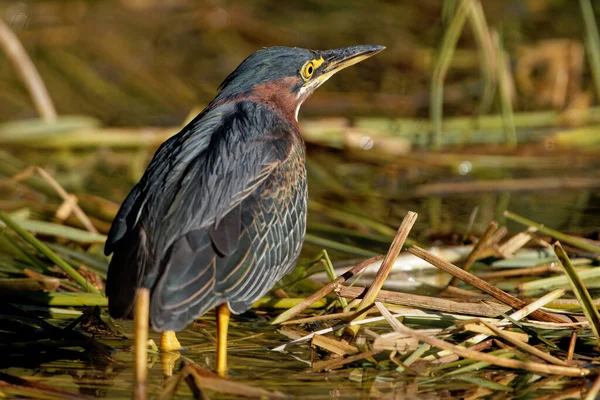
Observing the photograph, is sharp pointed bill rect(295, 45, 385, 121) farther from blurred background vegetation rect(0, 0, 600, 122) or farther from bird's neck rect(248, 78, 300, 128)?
blurred background vegetation rect(0, 0, 600, 122)

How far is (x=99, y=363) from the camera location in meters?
4.71

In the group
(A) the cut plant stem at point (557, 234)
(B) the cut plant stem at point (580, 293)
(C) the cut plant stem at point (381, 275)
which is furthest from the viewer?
(A) the cut plant stem at point (557, 234)

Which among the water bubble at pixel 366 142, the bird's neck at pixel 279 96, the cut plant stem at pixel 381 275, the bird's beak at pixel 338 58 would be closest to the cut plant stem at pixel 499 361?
the cut plant stem at pixel 381 275

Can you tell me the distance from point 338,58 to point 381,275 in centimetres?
183

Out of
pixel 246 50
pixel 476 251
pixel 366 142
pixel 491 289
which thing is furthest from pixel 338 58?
pixel 246 50

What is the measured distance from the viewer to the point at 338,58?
6090 millimetres

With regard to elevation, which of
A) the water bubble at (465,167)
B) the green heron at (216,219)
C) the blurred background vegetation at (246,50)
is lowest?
the green heron at (216,219)

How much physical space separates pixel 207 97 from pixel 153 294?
6.51 metres

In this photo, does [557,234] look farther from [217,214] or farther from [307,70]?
[217,214]

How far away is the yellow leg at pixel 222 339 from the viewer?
4.61m

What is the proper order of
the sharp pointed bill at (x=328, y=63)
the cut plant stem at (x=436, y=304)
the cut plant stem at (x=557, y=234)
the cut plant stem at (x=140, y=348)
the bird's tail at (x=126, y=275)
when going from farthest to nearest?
the sharp pointed bill at (x=328, y=63)
the cut plant stem at (x=557, y=234)
the cut plant stem at (x=436, y=304)
the bird's tail at (x=126, y=275)
the cut plant stem at (x=140, y=348)

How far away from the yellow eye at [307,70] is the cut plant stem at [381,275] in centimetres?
140

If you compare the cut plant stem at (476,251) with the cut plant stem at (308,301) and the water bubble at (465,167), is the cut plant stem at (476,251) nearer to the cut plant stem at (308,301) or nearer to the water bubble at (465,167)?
the cut plant stem at (308,301)

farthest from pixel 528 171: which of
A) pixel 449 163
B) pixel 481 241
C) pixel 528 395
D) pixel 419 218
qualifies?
pixel 528 395
